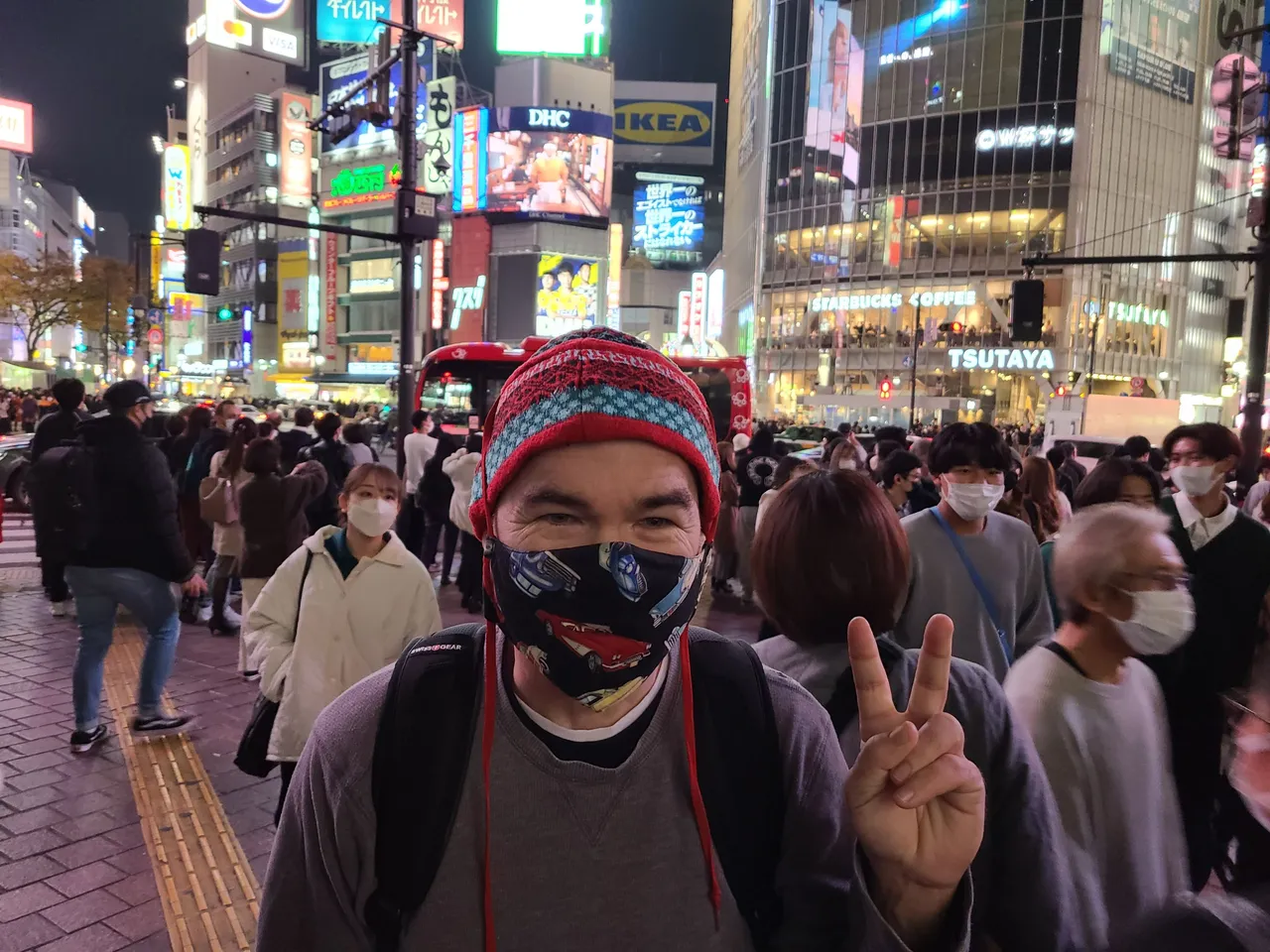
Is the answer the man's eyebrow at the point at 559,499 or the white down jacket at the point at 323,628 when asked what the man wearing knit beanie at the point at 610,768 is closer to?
the man's eyebrow at the point at 559,499

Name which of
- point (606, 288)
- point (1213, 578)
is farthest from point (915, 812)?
point (606, 288)

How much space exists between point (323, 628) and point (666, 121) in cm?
11263

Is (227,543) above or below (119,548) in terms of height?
below

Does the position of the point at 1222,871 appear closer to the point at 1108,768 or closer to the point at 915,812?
the point at 915,812

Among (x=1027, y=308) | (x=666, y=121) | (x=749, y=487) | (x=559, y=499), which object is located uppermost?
(x=666, y=121)

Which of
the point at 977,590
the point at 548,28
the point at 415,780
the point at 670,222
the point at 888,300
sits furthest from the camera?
the point at 670,222

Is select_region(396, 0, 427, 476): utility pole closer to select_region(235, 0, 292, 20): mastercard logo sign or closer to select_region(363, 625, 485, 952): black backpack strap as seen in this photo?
select_region(363, 625, 485, 952): black backpack strap

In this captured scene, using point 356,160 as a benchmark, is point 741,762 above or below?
below

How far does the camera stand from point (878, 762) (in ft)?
4.21

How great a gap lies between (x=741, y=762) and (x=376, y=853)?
618mm

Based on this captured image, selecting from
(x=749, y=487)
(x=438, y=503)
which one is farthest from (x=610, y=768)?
(x=438, y=503)

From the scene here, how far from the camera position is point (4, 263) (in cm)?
3462

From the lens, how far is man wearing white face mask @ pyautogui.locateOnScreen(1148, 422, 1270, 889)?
3.26m

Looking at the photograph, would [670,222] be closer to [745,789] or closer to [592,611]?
[592,611]
